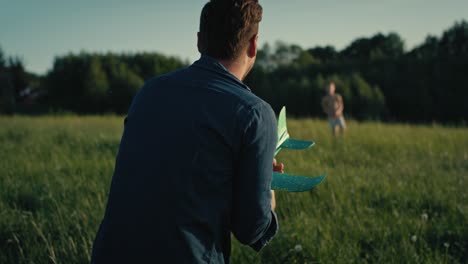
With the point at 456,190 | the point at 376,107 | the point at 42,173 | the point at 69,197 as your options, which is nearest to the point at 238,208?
the point at 69,197

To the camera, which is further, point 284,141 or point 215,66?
point 284,141

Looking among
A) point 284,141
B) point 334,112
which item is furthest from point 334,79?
point 284,141

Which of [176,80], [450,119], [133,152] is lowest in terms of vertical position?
[450,119]

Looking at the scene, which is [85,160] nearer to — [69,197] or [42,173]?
[42,173]

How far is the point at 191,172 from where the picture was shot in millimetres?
1231

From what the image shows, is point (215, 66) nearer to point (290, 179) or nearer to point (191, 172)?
point (191, 172)

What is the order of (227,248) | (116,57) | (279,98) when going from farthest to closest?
(116,57) < (279,98) < (227,248)

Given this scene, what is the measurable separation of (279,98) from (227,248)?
33.2 m

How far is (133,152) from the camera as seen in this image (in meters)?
1.32

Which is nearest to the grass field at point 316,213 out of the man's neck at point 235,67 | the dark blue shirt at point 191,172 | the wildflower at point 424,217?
the wildflower at point 424,217

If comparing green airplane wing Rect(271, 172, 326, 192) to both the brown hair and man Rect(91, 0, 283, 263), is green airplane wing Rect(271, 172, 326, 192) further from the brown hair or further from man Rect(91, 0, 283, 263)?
the brown hair

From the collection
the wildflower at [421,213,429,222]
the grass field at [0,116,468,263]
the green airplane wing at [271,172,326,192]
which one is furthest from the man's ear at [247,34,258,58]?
the wildflower at [421,213,429,222]

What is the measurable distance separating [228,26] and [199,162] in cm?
43

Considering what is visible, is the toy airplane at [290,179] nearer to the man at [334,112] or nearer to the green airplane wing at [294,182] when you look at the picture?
the green airplane wing at [294,182]
